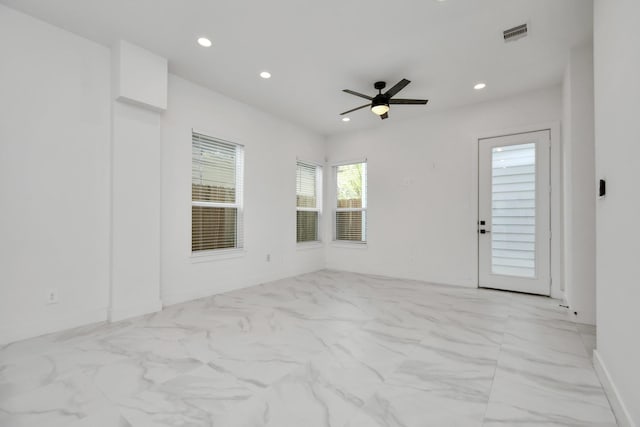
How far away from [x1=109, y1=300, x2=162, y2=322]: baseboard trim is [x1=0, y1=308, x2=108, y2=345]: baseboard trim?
5.5 inches

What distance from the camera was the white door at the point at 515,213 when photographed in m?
4.27

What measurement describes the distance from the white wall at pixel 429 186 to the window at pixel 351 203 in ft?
0.83

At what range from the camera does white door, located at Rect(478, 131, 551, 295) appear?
4.27 meters

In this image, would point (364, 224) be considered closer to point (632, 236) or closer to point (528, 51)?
point (528, 51)

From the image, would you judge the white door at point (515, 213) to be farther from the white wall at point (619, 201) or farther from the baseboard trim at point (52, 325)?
the baseboard trim at point (52, 325)

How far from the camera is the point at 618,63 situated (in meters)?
1.65

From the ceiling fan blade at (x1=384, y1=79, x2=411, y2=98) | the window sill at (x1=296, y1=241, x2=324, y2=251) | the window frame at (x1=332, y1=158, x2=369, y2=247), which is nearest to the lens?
the ceiling fan blade at (x1=384, y1=79, x2=411, y2=98)

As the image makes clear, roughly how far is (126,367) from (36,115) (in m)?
2.57

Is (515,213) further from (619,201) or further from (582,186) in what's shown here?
(619,201)

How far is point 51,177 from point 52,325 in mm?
1470

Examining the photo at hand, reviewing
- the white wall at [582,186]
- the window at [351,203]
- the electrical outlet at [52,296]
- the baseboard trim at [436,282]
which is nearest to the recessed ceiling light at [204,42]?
the electrical outlet at [52,296]

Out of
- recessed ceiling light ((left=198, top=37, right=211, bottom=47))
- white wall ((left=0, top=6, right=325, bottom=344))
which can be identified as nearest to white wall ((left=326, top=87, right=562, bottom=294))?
recessed ceiling light ((left=198, top=37, right=211, bottom=47))

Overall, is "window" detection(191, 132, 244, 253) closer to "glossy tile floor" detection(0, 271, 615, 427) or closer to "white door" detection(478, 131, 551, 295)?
"glossy tile floor" detection(0, 271, 615, 427)

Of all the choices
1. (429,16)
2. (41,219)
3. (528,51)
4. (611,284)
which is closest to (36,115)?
(41,219)
